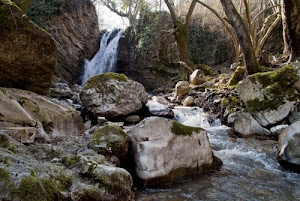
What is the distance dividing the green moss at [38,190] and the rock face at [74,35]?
40.9ft

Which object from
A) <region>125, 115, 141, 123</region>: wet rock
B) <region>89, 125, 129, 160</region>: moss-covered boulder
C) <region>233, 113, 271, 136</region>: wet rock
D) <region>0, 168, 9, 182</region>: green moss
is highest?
<region>0, 168, 9, 182</region>: green moss

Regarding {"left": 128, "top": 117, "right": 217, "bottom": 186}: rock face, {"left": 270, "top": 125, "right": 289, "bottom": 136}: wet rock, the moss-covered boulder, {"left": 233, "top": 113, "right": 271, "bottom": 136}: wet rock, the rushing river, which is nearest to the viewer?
the rushing river

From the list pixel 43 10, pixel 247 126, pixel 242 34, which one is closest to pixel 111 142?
pixel 247 126

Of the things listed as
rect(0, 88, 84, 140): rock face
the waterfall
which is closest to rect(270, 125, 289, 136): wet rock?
rect(0, 88, 84, 140): rock face

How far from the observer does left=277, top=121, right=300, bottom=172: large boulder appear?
356cm

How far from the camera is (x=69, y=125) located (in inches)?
168

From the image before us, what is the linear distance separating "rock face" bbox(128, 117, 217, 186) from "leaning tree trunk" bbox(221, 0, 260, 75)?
177 inches

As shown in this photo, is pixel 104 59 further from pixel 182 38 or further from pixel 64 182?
pixel 64 182

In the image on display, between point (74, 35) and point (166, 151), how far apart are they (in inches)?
578

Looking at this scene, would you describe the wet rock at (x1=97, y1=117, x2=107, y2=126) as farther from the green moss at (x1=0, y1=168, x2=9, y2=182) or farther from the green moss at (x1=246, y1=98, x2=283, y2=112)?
the green moss at (x1=0, y1=168, x2=9, y2=182)

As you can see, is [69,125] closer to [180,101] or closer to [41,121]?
[41,121]

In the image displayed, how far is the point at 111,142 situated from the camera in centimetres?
313

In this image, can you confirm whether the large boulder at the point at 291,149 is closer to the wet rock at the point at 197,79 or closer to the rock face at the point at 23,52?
the rock face at the point at 23,52

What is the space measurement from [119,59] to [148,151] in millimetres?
Answer: 14785
